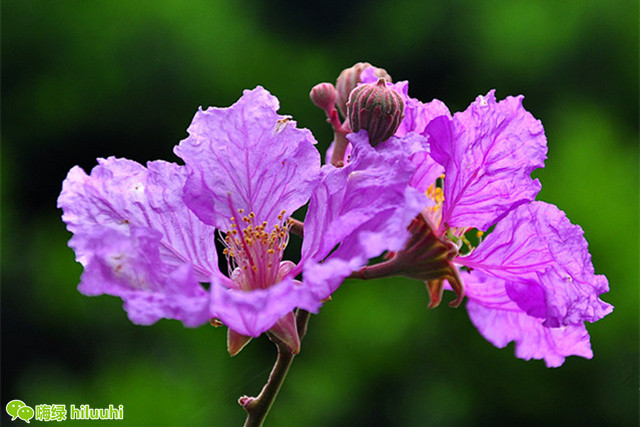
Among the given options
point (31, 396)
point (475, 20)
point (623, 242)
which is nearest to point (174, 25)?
point (475, 20)

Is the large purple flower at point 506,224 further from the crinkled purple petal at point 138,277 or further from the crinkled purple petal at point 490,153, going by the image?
the crinkled purple petal at point 138,277

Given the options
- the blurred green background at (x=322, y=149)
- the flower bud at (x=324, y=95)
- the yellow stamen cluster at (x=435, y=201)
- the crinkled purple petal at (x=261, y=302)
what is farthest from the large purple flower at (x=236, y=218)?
the blurred green background at (x=322, y=149)

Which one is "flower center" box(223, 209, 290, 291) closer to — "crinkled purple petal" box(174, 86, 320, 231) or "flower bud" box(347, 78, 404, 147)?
"crinkled purple petal" box(174, 86, 320, 231)

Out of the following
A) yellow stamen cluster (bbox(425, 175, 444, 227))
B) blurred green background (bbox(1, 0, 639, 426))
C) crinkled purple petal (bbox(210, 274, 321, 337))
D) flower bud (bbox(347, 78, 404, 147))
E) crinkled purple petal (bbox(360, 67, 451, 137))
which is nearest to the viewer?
crinkled purple petal (bbox(210, 274, 321, 337))

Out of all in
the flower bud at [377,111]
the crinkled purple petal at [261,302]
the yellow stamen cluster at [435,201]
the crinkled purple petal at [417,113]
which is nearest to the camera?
the crinkled purple petal at [261,302]

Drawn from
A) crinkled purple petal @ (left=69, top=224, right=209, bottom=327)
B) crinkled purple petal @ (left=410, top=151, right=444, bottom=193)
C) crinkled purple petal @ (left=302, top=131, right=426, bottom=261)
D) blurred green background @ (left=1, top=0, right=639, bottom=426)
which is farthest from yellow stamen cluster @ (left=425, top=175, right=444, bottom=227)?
blurred green background @ (left=1, top=0, right=639, bottom=426)

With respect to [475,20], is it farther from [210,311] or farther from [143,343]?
[210,311]

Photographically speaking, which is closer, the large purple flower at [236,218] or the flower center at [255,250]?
the large purple flower at [236,218]

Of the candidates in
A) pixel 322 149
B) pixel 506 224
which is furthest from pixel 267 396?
pixel 322 149
